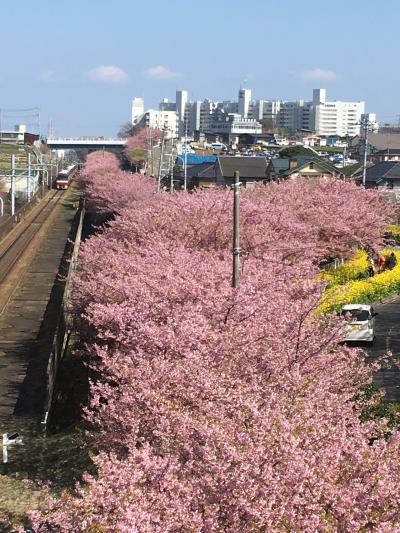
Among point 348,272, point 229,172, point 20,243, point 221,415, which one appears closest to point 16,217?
point 20,243

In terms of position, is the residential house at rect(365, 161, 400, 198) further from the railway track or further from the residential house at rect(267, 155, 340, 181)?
the railway track

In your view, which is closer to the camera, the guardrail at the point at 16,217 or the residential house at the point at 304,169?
the guardrail at the point at 16,217

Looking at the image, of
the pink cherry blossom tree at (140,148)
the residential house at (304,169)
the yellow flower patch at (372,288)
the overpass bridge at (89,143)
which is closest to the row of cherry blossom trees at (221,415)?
the yellow flower patch at (372,288)

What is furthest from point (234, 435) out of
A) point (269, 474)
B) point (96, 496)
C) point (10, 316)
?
point (10, 316)

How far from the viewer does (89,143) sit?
16500 centimetres

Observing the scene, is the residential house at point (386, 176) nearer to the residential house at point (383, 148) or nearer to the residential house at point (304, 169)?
the residential house at point (304, 169)

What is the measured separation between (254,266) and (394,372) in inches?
158

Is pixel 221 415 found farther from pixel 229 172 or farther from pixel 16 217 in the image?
pixel 229 172

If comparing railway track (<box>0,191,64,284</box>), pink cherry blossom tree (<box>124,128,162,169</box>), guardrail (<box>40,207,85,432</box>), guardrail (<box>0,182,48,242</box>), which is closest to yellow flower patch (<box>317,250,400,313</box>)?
guardrail (<box>40,207,85,432</box>)

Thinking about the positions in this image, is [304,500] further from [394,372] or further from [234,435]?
[394,372]

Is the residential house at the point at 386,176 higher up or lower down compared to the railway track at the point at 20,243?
higher up

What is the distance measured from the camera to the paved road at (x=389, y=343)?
17.3 meters

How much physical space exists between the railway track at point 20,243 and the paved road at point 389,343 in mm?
18793

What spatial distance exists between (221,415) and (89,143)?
16073 centimetres
